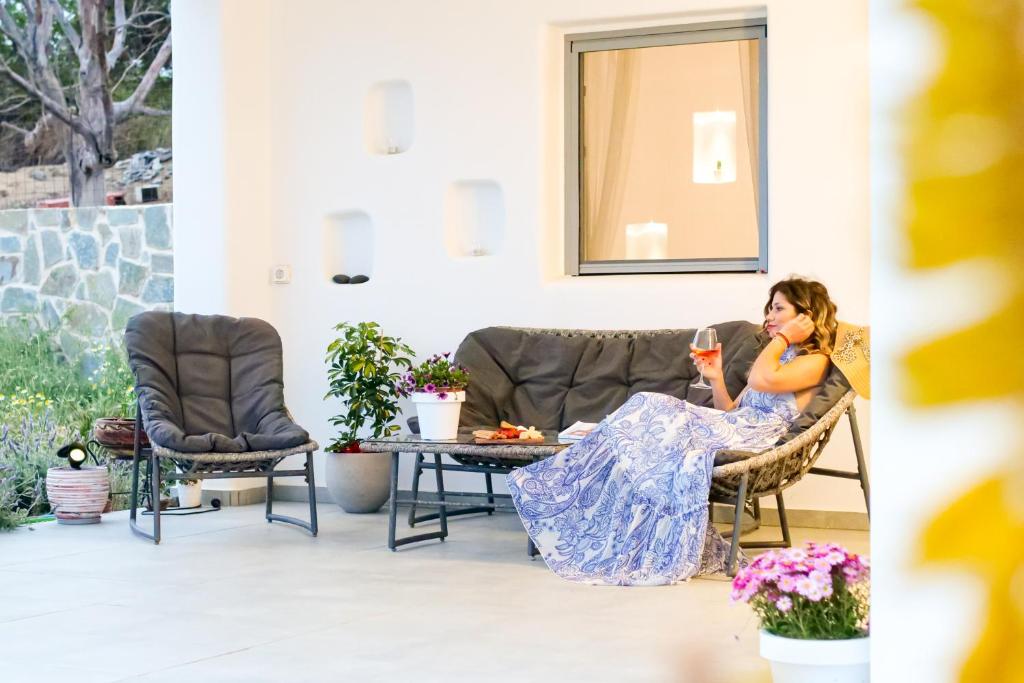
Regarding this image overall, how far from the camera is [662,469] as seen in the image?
4.59 metres

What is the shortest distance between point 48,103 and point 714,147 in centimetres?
726

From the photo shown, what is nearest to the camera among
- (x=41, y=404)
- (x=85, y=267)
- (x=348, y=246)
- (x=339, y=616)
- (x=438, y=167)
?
(x=339, y=616)

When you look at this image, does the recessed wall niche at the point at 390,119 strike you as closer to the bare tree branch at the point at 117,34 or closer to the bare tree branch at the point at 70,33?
the bare tree branch at the point at 117,34

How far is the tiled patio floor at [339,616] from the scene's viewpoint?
3283 mm

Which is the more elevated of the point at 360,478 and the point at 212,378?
the point at 212,378

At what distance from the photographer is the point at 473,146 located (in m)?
6.61

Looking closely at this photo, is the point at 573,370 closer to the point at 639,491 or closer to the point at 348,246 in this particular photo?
the point at 639,491

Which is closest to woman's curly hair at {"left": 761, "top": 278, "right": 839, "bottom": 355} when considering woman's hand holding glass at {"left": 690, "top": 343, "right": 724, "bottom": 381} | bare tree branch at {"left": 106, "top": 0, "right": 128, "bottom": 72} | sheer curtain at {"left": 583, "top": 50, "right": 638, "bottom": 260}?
woman's hand holding glass at {"left": 690, "top": 343, "right": 724, "bottom": 381}

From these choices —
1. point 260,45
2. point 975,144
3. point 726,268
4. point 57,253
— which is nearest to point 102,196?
point 57,253

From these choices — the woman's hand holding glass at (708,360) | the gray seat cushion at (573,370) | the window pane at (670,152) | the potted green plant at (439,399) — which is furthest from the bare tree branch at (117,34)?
the woman's hand holding glass at (708,360)

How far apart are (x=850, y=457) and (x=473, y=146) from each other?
2.48 m

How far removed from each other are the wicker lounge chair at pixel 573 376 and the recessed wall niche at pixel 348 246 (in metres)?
1.17

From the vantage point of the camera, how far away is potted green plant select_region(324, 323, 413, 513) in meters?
6.39

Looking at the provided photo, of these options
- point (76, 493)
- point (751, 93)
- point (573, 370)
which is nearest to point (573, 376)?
point (573, 370)
